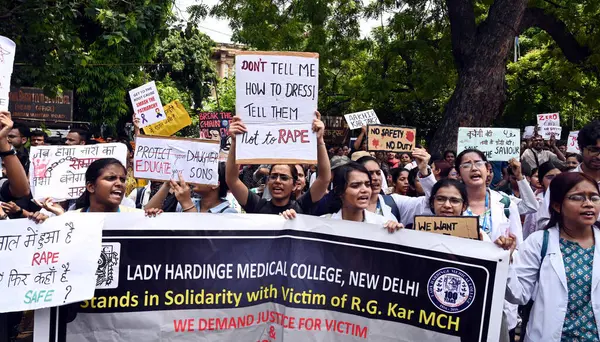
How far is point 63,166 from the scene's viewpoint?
4.93m

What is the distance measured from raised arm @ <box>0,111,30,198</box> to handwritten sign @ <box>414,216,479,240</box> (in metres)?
2.50

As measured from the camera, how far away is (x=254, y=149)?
4309 millimetres

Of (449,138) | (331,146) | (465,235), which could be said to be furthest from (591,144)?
(331,146)

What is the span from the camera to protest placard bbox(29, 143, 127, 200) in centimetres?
485

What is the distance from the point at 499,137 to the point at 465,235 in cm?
387

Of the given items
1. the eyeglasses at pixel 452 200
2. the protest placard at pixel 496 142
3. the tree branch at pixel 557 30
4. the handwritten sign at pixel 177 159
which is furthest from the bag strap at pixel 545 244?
the tree branch at pixel 557 30

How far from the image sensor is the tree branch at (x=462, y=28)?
11.9 meters

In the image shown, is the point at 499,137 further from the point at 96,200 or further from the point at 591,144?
the point at 96,200

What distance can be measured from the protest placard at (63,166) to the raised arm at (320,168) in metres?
A: 1.44

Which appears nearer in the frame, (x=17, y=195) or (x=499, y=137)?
(x=17, y=195)

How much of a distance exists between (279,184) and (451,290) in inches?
60.7

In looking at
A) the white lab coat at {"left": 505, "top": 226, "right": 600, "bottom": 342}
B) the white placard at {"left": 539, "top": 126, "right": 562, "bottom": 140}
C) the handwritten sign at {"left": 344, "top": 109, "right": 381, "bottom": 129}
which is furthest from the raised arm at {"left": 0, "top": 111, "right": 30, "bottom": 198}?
the white placard at {"left": 539, "top": 126, "right": 562, "bottom": 140}

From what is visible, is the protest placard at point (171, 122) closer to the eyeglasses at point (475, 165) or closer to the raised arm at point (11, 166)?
the raised arm at point (11, 166)

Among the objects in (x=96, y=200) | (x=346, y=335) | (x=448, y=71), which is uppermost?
(x=448, y=71)
